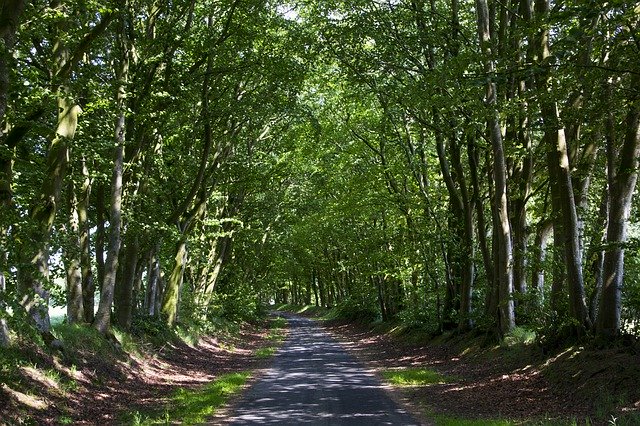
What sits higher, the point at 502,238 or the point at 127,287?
the point at 502,238

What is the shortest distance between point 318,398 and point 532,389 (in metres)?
4.09

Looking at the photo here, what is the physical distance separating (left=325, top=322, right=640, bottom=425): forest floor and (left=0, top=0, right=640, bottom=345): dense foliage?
0.85 meters

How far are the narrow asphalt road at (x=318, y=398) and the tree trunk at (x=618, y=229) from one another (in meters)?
4.28

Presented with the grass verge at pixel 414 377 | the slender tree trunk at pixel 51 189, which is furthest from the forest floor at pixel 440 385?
the slender tree trunk at pixel 51 189

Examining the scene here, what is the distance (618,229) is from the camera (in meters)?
10.8

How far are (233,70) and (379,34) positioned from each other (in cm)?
448

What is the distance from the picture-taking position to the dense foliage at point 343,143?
393 inches

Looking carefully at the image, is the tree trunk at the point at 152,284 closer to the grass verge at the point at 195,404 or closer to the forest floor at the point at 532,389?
the grass verge at the point at 195,404

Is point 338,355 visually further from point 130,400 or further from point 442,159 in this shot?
point 130,400

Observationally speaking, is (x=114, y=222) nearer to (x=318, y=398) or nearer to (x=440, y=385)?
(x=318, y=398)

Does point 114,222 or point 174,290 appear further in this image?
point 174,290

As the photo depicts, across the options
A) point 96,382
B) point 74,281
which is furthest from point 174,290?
point 96,382

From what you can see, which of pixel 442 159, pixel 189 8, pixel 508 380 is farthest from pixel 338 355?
pixel 189 8

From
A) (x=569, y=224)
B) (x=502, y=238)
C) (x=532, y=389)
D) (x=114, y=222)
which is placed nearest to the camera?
(x=532, y=389)
